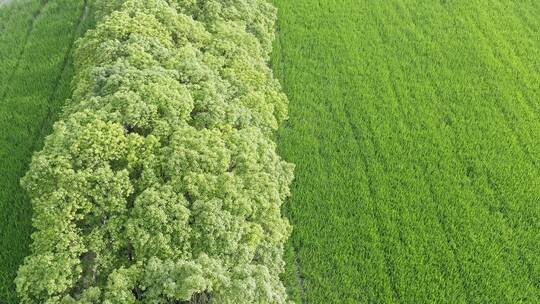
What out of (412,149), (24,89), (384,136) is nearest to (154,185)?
(384,136)

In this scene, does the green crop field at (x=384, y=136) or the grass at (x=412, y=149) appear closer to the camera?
the green crop field at (x=384, y=136)

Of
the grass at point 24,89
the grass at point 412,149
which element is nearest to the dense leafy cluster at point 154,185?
the grass at point 412,149

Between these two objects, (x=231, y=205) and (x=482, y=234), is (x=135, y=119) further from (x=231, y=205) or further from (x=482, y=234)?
(x=482, y=234)

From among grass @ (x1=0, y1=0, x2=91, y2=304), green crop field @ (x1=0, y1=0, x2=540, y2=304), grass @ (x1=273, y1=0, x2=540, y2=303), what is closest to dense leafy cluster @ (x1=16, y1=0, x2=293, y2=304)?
green crop field @ (x1=0, y1=0, x2=540, y2=304)

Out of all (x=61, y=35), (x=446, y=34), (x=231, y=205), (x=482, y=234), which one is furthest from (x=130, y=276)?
(x=446, y=34)

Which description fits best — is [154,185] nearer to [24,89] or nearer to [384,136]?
[384,136]

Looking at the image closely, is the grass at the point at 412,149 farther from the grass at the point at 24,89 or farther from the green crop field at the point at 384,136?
the grass at the point at 24,89

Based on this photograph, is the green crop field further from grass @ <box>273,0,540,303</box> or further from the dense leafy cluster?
the dense leafy cluster
